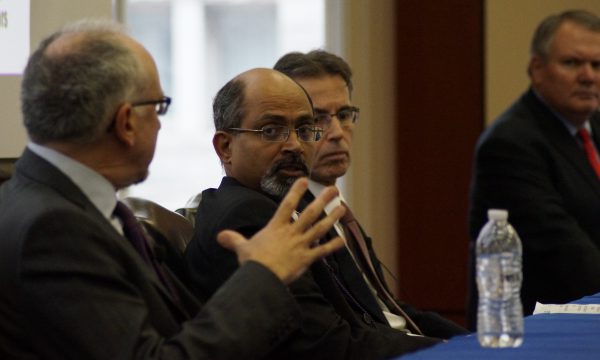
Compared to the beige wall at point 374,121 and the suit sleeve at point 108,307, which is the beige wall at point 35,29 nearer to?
the beige wall at point 374,121

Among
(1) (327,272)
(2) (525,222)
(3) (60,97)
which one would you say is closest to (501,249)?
(1) (327,272)

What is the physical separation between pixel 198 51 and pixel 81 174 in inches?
167

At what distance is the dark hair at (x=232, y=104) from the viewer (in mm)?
2947

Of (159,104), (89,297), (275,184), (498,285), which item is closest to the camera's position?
(89,297)

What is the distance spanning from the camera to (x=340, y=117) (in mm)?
3713

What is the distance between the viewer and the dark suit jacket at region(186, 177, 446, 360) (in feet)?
8.17

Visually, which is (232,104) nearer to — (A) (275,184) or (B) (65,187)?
(A) (275,184)

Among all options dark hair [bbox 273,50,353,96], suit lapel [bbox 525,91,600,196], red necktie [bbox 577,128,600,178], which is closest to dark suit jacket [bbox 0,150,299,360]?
dark hair [bbox 273,50,353,96]

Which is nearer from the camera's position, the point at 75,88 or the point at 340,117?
the point at 75,88

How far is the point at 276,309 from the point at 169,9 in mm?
4375

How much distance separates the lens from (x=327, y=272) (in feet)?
8.89

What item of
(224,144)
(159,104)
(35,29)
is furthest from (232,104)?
(35,29)

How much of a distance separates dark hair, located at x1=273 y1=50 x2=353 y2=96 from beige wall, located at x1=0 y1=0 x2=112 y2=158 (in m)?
1.62

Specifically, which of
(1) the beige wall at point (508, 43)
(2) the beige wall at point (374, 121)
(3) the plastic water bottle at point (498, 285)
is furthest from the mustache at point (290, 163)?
(1) the beige wall at point (508, 43)
